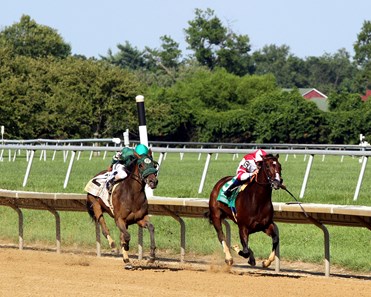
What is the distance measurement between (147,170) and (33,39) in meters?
82.6

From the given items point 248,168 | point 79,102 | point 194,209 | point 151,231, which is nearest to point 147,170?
point 151,231

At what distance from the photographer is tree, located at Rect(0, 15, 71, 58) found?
93125 mm

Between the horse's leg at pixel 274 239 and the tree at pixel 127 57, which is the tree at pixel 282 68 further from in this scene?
the horse's leg at pixel 274 239

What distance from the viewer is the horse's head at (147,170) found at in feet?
38.8

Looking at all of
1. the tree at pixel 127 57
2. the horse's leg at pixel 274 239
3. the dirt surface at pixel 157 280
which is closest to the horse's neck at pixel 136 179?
the dirt surface at pixel 157 280

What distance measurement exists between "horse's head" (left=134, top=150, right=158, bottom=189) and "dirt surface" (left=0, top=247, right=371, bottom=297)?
0.94 meters

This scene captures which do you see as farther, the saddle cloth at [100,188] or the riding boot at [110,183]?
the saddle cloth at [100,188]

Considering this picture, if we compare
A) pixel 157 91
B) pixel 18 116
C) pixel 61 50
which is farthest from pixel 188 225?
pixel 61 50

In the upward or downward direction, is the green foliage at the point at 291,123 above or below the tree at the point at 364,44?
below

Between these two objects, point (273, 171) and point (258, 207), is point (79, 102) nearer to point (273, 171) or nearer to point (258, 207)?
point (258, 207)

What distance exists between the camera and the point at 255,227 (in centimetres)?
1124

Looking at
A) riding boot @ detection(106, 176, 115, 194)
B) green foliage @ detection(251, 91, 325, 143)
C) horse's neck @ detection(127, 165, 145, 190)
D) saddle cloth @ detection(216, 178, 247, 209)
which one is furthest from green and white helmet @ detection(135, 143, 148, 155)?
green foliage @ detection(251, 91, 325, 143)

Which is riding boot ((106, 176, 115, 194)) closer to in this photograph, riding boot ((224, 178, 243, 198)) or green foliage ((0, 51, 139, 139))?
riding boot ((224, 178, 243, 198))

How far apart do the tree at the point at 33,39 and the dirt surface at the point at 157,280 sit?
79.8 meters
